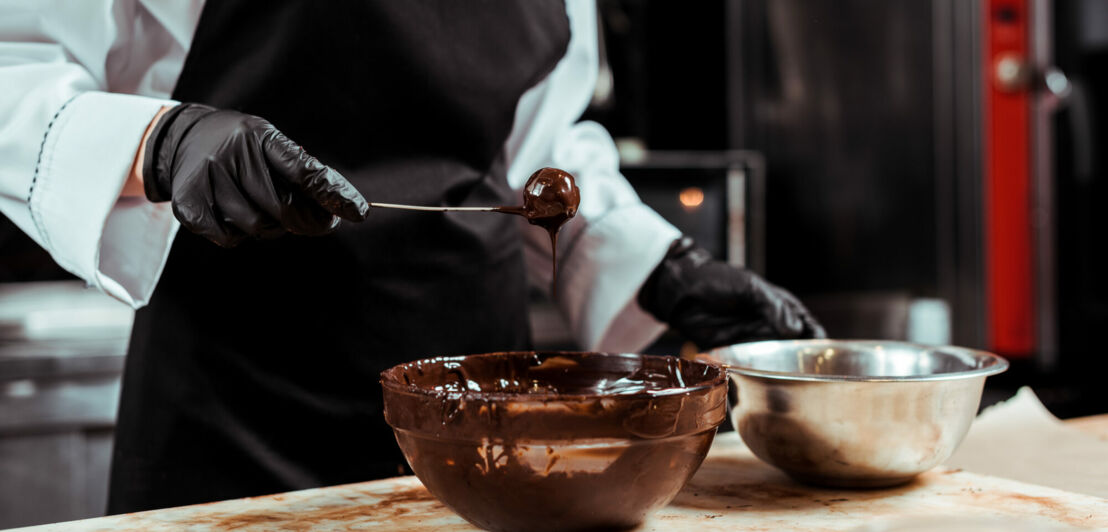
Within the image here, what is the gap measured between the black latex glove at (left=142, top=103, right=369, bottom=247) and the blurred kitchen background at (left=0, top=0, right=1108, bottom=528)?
5.96 ft

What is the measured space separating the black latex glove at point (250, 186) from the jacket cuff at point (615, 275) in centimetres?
54

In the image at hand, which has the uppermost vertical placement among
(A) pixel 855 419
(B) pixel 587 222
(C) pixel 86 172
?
(C) pixel 86 172

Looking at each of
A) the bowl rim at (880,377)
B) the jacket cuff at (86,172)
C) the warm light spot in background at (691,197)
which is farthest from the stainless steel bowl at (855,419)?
the warm light spot in background at (691,197)

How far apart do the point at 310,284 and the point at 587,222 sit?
427 mm

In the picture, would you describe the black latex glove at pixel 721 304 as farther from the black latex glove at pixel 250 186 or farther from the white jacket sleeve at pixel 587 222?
the black latex glove at pixel 250 186

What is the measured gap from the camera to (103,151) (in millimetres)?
921

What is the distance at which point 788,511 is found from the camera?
779 millimetres

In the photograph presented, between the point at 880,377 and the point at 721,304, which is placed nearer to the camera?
the point at 880,377

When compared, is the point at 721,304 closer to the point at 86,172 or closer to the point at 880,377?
the point at 880,377

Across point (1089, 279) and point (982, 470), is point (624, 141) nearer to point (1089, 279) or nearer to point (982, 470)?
point (1089, 279)

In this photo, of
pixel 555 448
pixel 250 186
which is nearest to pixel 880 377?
A: pixel 555 448

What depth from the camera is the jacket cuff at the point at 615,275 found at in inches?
51.4

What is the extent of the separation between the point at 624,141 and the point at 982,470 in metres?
1.97

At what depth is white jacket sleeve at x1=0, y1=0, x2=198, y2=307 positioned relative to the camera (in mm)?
923
